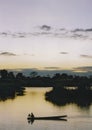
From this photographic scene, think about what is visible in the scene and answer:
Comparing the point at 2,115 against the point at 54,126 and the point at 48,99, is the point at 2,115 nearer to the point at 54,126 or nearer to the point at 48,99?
the point at 54,126

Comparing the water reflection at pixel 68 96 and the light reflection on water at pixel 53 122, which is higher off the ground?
the water reflection at pixel 68 96

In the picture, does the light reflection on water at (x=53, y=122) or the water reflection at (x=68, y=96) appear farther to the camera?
the water reflection at (x=68, y=96)

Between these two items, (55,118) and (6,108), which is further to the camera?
(6,108)

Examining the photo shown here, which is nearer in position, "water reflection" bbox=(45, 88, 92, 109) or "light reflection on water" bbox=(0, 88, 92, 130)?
"light reflection on water" bbox=(0, 88, 92, 130)

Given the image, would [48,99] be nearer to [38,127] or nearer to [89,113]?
[89,113]

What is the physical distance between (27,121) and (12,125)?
5075 mm

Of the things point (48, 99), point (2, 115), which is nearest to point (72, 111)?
point (2, 115)

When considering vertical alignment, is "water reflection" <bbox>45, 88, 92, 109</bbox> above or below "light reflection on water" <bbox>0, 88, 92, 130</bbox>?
above

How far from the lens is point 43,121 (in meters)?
70.0

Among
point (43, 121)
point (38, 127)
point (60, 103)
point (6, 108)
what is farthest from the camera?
point (60, 103)

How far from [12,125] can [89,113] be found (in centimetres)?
2171

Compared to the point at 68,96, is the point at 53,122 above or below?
below

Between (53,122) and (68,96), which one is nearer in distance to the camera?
(53,122)

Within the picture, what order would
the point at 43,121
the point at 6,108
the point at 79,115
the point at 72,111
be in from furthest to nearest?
the point at 6,108
the point at 72,111
the point at 79,115
the point at 43,121
